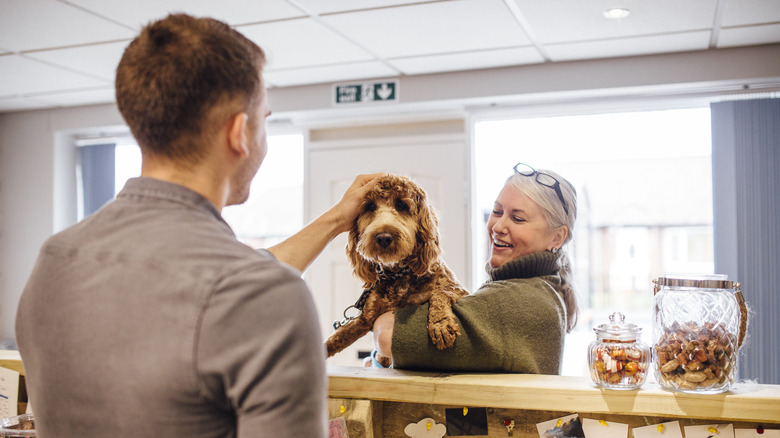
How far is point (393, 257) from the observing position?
4.95ft

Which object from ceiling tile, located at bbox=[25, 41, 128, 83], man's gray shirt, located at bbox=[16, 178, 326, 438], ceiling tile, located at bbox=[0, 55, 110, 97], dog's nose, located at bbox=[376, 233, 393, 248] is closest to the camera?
man's gray shirt, located at bbox=[16, 178, 326, 438]

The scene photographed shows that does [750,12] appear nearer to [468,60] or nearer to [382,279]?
[468,60]

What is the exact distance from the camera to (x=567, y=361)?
5.25 m

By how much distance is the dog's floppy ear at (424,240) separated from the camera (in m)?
1.56

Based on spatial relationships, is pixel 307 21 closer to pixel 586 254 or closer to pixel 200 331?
pixel 200 331

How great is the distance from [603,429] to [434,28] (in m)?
2.47

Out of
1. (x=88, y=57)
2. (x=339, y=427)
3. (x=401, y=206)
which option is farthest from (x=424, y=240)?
(x=88, y=57)

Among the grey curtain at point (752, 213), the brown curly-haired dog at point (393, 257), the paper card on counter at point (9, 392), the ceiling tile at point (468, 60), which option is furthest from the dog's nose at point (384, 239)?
the grey curtain at point (752, 213)

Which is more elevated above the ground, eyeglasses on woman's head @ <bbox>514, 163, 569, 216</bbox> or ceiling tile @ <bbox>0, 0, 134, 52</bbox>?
ceiling tile @ <bbox>0, 0, 134, 52</bbox>

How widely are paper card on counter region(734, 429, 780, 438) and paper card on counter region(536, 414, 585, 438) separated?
0.84 feet

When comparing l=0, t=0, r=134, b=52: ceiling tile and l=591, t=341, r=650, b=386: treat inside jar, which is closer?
l=591, t=341, r=650, b=386: treat inside jar

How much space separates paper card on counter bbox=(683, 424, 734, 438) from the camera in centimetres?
109

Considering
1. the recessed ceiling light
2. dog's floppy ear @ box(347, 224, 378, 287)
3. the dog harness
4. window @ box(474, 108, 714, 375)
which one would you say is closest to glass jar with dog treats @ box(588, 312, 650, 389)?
the dog harness

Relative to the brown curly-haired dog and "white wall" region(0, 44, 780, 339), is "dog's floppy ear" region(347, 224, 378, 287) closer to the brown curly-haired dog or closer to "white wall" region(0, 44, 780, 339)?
the brown curly-haired dog
